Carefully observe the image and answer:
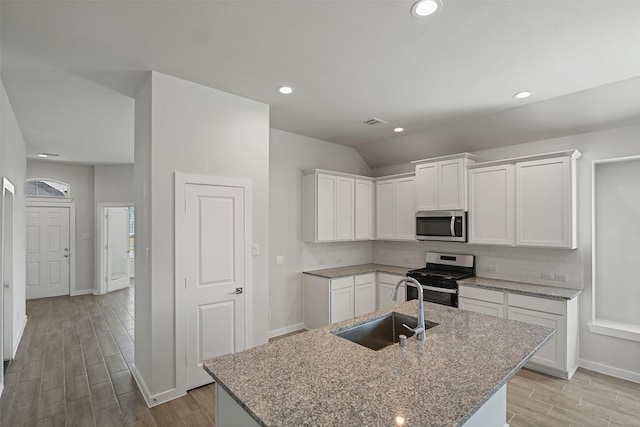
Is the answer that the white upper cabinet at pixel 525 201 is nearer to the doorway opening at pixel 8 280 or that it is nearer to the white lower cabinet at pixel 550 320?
the white lower cabinet at pixel 550 320

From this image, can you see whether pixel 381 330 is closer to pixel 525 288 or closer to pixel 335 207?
pixel 525 288

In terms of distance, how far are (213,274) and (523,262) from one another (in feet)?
12.2

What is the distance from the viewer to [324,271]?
16.1ft

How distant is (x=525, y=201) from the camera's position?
3.76 metres

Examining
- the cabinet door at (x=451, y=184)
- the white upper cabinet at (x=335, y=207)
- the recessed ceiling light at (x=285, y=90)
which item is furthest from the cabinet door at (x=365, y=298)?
the recessed ceiling light at (x=285, y=90)

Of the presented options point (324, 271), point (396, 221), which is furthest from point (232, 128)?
point (396, 221)

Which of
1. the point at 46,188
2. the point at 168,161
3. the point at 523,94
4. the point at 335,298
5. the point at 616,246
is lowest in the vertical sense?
the point at 335,298

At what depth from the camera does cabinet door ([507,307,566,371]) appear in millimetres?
3303

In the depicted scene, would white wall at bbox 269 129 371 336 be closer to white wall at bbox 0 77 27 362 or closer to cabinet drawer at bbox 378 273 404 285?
cabinet drawer at bbox 378 273 404 285

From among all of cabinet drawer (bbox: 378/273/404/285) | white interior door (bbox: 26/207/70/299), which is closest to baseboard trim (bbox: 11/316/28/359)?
white interior door (bbox: 26/207/70/299)

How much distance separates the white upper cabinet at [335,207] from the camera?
4.70 metres

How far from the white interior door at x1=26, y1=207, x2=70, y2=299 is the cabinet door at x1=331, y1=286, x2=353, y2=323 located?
6472 mm

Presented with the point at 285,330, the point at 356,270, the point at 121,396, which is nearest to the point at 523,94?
the point at 356,270

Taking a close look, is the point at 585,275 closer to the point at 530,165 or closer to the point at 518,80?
the point at 530,165
